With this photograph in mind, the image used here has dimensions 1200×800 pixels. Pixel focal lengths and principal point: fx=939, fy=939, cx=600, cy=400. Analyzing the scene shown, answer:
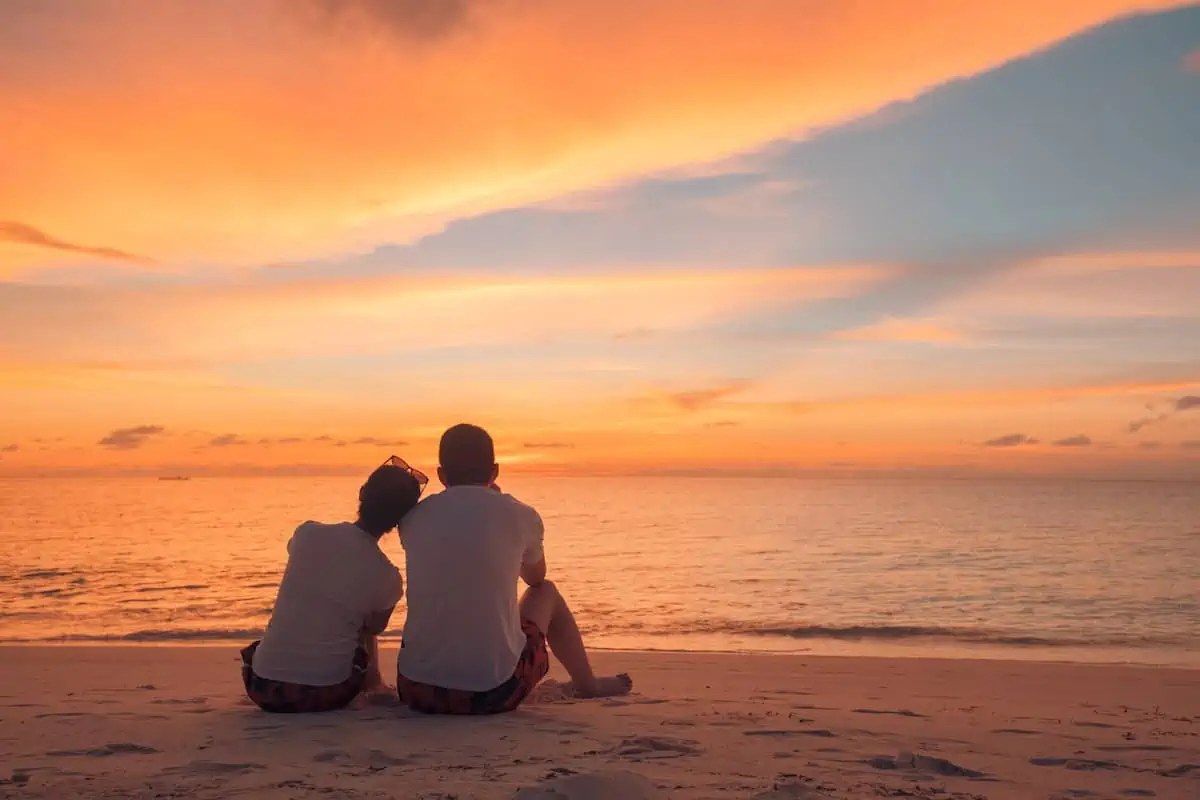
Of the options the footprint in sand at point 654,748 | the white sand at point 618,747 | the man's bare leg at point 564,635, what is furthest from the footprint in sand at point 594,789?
the man's bare leg at point 564,635

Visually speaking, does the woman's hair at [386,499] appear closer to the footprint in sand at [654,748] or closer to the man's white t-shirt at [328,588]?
the man's white t-shirt at [328,588]

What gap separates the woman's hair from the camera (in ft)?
17.7

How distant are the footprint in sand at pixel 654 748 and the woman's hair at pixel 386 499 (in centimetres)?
180

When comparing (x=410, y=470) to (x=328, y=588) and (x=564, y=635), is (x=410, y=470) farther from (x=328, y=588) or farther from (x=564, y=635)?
(x=564, y=635)

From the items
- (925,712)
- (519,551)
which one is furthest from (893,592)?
(519,551)

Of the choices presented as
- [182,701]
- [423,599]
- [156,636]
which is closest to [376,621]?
[423,599]

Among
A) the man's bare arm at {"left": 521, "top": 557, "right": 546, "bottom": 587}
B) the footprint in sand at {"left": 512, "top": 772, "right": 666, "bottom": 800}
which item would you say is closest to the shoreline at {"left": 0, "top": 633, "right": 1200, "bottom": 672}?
the man's bare arm at {"left": 521, "top": 557, "right": 546, "bottom": 587}

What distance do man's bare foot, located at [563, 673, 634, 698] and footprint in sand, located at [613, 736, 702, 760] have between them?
54.7 inches

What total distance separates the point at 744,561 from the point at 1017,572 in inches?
290

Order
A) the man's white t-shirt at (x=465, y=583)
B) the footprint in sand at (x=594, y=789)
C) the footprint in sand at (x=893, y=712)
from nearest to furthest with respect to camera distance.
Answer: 1. the footprint in sand at (x=594, y=789)
2. the man's white t-shirt at (x=465, y=583)
3. the footprint in sand at (x=893, y=712)

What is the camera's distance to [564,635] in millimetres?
6125

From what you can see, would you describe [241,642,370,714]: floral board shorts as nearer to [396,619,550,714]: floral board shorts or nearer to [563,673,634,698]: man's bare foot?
[396,619,550,714]: floral board shorts

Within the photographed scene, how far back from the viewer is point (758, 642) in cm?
1395

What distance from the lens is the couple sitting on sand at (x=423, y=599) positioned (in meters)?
5.21
